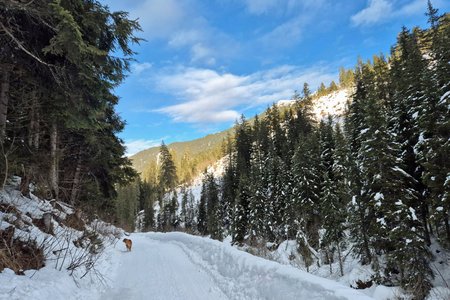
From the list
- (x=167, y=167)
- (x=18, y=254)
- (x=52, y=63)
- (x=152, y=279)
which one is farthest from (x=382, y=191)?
(x=167, y=167)

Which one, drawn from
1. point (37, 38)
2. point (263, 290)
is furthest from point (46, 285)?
point (37, 38)

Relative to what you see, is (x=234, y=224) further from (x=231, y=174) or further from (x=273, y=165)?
(x=231, y=174)

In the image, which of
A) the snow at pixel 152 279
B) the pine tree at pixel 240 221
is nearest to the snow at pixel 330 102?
the pine tree at pixel 240 221

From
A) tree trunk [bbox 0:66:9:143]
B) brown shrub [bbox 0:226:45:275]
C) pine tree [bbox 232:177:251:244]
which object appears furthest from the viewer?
pine tree [bbox 232:177:251:244]

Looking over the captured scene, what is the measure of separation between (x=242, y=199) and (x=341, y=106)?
9386 cm

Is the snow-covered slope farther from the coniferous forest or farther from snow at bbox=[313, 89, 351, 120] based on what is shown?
the coniferous forest

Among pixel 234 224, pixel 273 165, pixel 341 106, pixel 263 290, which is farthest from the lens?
pixel 341 106

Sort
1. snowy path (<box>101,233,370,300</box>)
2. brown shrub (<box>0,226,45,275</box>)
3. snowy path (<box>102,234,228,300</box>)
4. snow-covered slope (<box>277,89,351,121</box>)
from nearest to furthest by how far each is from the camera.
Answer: brown shrub (<box>0,226,45,275</box>) < snowy path (<box>101,233,370,300</box>) < snowy path (<box>102,234,228,300</box>) < snow-covered slope (<box>277,89,351,121</box>)

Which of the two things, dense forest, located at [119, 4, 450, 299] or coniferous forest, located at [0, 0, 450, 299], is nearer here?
coniferous forest, located at [0, 0, 450, 299]

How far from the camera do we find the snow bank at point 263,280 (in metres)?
4.87

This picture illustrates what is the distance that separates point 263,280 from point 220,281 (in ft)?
7.07

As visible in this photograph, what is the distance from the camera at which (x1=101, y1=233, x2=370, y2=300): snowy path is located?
5.29m

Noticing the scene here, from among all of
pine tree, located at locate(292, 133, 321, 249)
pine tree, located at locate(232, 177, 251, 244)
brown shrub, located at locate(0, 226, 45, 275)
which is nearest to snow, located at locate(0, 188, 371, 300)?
brown shrub, located at locate(0, 226, 45, 275)

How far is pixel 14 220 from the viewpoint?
6652 millimetres
